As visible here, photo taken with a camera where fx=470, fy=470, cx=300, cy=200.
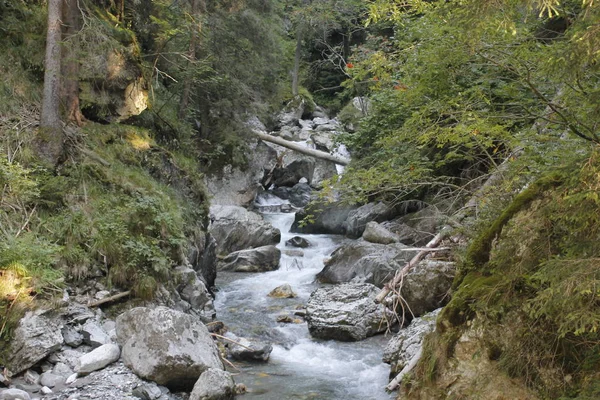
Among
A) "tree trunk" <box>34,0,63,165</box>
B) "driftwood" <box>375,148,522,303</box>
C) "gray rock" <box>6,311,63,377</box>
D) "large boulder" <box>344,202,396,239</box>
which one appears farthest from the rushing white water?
"tree trunk" <box>34,0,63,165</box>

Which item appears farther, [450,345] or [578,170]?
[450,345]

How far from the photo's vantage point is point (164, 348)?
19.5 ft

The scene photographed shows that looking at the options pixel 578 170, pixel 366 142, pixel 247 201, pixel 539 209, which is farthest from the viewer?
pixel 247 201

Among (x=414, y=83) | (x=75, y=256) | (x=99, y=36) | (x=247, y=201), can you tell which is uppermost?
(x=99, y=36)

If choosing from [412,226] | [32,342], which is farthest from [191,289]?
[412,226]

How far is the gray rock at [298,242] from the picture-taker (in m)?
15.6

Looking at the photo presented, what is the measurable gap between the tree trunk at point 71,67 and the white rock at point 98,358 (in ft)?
17.1

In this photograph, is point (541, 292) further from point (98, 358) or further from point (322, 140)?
point (322, 140)

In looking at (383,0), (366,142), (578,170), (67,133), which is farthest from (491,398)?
(366,142)

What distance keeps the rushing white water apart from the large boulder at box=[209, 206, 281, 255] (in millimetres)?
2211

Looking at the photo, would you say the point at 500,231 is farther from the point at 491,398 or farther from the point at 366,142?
the point at 366,142

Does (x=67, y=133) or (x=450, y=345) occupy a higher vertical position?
(x=67, y=133)

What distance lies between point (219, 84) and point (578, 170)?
13.0 metres

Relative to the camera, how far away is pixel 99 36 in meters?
8.72
